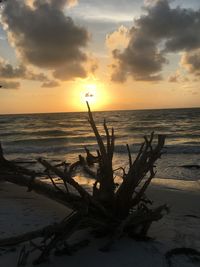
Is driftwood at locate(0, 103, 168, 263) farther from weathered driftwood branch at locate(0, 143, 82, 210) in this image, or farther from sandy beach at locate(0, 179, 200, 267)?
sandy beach at locate(0, 179, 200, 267)

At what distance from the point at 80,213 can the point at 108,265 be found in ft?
2.10

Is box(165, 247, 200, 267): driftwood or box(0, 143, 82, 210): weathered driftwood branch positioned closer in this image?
box(165, 247, 200, 267): driftwood

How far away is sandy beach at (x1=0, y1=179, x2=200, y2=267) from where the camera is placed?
411cm

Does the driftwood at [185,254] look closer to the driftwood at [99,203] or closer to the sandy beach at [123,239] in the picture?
the sandy beach at [123,239]

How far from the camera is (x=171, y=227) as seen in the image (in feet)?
18.1

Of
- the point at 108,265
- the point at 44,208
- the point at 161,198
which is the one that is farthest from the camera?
the point at 161,198

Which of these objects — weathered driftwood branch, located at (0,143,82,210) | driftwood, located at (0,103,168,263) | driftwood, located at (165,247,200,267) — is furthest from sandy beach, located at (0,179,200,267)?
weathered driftwood branch, located at (0,143,82,210)

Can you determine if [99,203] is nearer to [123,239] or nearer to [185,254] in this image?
[123,239]

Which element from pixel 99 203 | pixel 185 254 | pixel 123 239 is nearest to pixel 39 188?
pixel 99 203

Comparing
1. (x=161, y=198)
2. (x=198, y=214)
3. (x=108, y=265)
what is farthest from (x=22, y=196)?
(x=108, y=265)

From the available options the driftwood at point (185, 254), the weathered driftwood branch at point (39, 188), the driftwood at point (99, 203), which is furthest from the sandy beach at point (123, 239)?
the weathered driftwood branch at point (39, 188)

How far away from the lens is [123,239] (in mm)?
4637

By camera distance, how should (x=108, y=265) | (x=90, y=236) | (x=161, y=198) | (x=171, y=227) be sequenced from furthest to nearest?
1. (x=161, y=198)
2. (x=171, y=227)
3. (x=90, y=236)
4. (x=108, y=265)

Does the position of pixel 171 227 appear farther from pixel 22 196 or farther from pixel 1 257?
pixel 22 196
